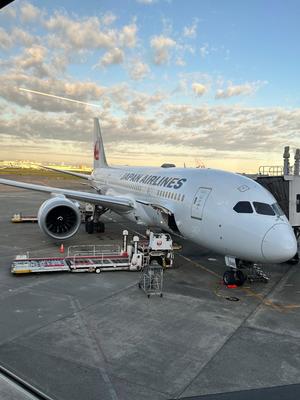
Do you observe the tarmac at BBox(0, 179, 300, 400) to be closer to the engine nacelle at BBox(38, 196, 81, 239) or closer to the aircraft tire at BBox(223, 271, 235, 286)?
the aircraft tire at BBox(223, 271, 235, 286)

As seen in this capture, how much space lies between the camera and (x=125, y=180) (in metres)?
22.4

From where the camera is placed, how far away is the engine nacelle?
17.1m

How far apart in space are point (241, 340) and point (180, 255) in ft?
28.1

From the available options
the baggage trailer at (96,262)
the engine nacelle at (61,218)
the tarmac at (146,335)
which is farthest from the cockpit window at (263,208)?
the engine nacelle at (61,218)

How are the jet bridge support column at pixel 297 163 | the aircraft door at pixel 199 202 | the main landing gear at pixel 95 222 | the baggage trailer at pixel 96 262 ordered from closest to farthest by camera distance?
the aircraft door at pixel 199 202 < the baggage trailer at pixel 96 262 < the main landing gear at pixel 95 222 < the jet bridge support column at pixel 297 163

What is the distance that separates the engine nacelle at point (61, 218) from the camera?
17.1 metres

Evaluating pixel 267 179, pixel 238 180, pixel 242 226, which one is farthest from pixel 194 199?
pixel 267 179

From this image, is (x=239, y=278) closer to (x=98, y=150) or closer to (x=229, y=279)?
(x=229, y=279)

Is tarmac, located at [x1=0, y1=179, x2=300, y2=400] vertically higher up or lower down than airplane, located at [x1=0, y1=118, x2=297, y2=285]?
lower down

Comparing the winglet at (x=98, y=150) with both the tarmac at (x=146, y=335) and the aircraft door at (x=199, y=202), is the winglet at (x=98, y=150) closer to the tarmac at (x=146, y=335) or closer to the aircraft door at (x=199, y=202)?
the aircraft door at (x=199, y=202)

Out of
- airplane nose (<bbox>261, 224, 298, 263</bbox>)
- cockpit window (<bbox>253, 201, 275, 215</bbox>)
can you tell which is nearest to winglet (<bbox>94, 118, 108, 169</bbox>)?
cockpit window (<bbox>253, 201, 275, 215</bbox>)

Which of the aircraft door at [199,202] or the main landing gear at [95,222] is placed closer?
the aircraft door at [199,202]

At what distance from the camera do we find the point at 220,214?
39.4ft

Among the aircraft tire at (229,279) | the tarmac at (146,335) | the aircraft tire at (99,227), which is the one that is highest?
the aircraft tire at (99,227)
